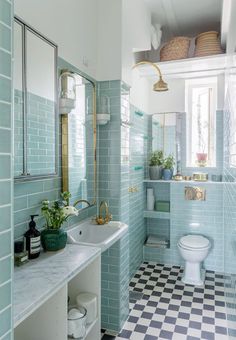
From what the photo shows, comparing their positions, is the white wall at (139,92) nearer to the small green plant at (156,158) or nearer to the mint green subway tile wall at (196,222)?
the small green plant at (156,158)

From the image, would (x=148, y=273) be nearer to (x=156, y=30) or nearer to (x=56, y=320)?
(x=56, y=320)

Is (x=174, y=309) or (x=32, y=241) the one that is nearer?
(x=32, y=241)

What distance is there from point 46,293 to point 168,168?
2741 mm

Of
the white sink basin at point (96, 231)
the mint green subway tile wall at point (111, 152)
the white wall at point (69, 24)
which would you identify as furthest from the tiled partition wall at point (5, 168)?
the mint green subway tile wall at point (111, 152)

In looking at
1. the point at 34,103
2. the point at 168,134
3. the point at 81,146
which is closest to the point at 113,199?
the point at 81,146

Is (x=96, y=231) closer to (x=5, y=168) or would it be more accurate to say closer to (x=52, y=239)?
(x=52, y=239)

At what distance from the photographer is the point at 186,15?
318 cm

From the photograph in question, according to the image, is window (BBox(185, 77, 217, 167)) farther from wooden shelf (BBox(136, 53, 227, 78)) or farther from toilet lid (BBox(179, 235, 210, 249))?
toilet lid (BBox(179, 235, 210, 249))

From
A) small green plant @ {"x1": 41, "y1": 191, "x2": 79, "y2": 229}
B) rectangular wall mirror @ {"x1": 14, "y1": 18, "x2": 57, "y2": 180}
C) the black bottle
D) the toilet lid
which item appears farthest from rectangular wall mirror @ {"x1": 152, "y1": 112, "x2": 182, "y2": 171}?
the black bottle

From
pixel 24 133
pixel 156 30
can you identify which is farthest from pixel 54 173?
pixel 156 30

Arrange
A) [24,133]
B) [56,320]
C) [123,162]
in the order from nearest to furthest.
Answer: [56,320] → [24,133] → [123,162]

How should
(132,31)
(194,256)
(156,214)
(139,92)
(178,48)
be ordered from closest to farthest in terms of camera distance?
1. (132,31)
2. (194,256)
3. (178,48)
4. (139,92)
5. (156,214)

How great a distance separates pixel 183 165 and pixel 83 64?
213 centimetres

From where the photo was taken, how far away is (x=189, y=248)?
2.92m
